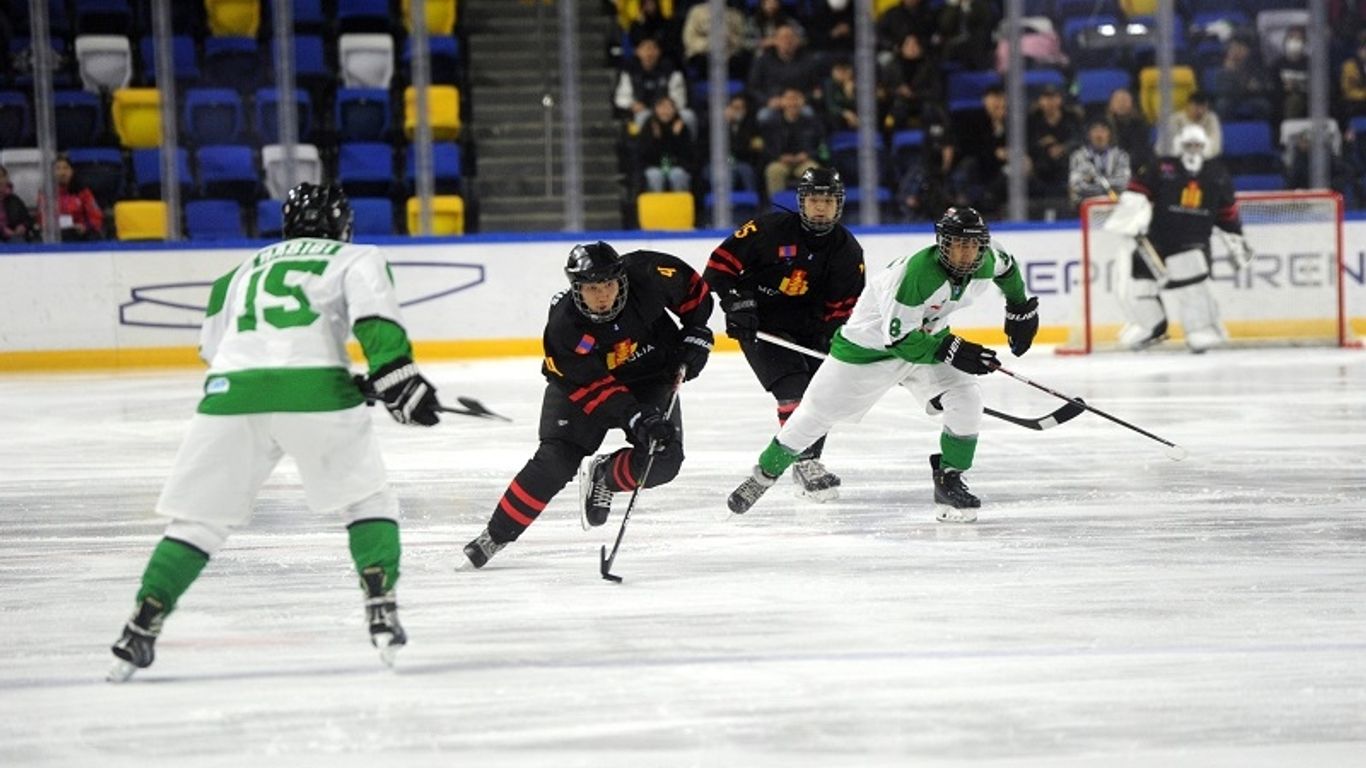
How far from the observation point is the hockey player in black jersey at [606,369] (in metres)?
5.37

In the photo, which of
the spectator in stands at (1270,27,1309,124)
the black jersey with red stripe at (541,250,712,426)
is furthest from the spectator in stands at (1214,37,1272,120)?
the black jersey with red stripe at (541,250,712,426)

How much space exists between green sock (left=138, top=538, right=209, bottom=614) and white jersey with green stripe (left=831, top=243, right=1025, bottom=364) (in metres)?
2.49

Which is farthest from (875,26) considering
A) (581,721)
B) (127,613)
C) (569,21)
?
(581,721)

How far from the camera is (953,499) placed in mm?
6211

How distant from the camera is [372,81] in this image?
12969mm

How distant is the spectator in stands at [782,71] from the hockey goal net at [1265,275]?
6.27 feet

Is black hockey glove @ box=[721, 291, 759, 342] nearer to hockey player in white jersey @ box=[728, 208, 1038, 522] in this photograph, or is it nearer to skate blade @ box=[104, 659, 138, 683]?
hockey player in white jersey @ box=[728, 208, 1038, 522]

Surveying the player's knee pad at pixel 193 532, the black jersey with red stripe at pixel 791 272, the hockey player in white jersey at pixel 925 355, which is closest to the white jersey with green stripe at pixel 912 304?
the hockey player in white jersey at pixel 925 355

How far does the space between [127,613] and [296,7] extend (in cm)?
867

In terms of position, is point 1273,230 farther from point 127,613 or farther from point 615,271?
point 127,613

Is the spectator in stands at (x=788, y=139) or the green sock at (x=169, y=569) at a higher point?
the spectator in stands at (x=788, y=139)

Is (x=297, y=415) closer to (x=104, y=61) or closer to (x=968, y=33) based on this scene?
(x=104, y=61)

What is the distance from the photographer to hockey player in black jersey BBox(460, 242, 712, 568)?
5.37 meters

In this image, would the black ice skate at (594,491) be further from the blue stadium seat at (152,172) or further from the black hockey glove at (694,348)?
the blue stadium seat at (152,172)
